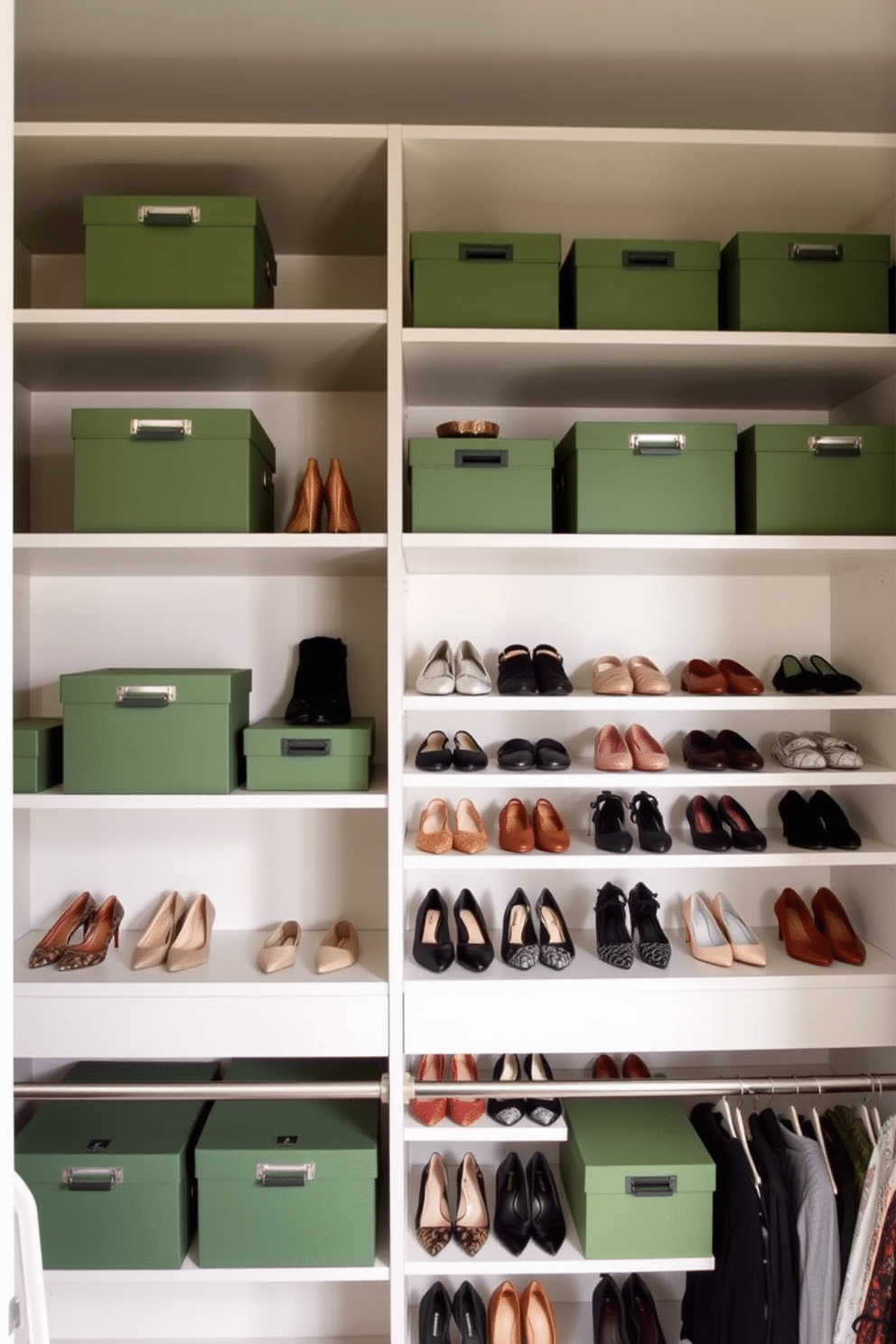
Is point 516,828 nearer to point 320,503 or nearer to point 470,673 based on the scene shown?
point 470,673

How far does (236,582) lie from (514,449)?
33.9 inches

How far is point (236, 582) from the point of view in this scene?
2.55 m

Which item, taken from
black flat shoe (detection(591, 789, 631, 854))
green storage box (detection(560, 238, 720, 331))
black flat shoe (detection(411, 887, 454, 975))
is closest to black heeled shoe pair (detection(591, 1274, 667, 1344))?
black flat shoe (detection(411, 887, 454, 975))

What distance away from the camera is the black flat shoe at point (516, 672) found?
7.38ft

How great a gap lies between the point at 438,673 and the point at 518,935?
67 centimetres

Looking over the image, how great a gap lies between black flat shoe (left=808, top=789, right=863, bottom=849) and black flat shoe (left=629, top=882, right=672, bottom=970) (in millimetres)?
454

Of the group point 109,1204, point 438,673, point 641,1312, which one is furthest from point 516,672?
point 641,1312

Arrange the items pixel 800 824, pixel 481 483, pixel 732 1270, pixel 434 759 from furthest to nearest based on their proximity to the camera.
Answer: pixel 800 824 → pixel 434 759 → pixel 481 483 → pixel 732 1270

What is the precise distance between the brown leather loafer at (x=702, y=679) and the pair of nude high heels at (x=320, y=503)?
0.92 metres

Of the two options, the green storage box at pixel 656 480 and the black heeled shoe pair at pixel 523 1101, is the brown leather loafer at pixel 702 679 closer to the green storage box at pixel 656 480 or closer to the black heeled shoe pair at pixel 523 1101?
the green storage box at pixel 656 480

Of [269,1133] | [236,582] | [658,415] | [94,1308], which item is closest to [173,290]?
[236,582]

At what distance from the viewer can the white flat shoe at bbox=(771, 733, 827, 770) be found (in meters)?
2.25

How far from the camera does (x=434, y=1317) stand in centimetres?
232

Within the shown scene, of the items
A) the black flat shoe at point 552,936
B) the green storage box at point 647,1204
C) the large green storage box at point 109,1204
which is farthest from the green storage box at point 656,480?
the large green storage box at point 109,1204
